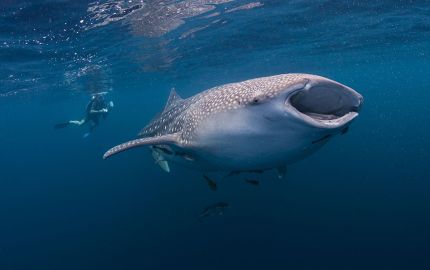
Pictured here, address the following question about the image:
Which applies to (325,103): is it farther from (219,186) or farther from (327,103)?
(219,186)

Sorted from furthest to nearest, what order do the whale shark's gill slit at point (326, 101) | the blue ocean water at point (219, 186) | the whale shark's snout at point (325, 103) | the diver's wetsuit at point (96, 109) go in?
the diver's wetsuit at point (96, 109), the blue ocean water at point (219, 186), the whale shark's gill slit at point (326, 101), the whale shark's snout at point (325, 103)

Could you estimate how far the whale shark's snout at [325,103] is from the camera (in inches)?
117

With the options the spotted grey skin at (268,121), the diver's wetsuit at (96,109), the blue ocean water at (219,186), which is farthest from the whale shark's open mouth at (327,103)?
the diver's wetsuit at (96,109)

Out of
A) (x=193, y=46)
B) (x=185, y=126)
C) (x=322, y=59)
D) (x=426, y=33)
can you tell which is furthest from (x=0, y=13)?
(x=322, y=59)

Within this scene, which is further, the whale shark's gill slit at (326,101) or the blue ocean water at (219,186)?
the blue ocean water at (219,186)

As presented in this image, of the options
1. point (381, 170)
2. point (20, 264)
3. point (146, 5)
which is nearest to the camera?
point (146, 5)

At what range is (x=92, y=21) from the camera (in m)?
12.7

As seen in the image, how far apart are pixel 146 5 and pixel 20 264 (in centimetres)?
1353

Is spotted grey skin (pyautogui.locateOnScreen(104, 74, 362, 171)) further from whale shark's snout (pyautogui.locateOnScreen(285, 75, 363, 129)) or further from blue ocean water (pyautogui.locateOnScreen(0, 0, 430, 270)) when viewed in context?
blue ocean water (pyautogui.locateOnScreen(0, 0, 430, 270))

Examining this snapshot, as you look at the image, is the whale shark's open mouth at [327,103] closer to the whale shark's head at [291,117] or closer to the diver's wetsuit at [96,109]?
the whale shark's head at [291,117]

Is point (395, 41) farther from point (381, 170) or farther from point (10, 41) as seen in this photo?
point (10, 41)

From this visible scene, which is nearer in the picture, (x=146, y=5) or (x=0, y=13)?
(x=0, y=13)

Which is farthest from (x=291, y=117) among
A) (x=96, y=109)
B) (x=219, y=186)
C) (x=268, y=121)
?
(x=96, y=109)

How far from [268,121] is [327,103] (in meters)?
0.77
